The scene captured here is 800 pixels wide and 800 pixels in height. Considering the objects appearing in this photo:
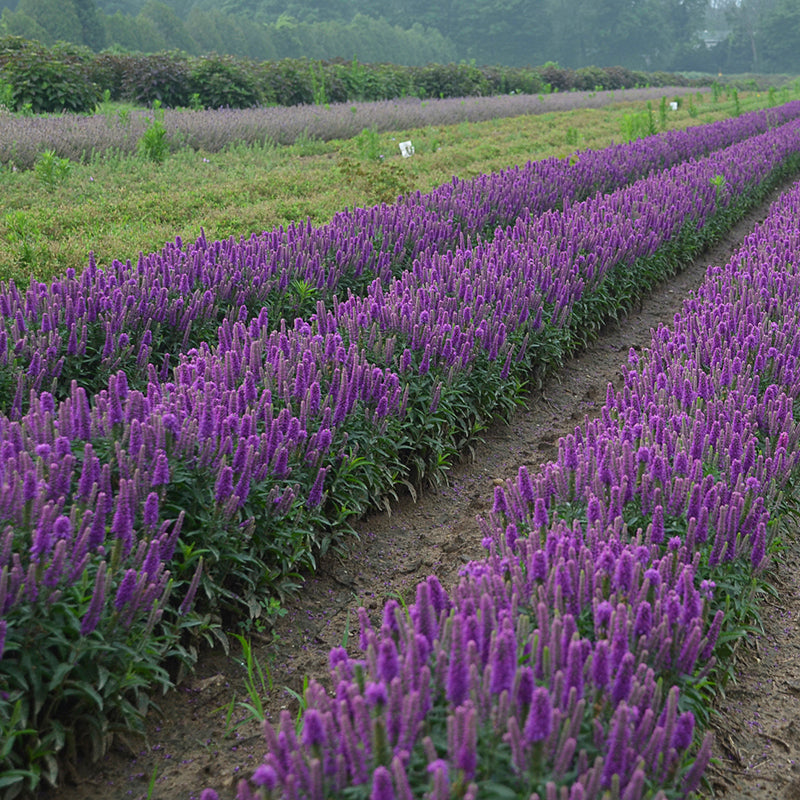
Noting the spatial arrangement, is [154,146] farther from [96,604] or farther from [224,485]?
[96,604]

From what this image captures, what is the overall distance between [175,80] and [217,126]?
20.7 ft

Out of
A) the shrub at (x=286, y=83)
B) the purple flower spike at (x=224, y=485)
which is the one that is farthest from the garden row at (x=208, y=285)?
the shrub at (x=286, y=83)

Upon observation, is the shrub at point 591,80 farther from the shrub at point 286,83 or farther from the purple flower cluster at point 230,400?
the purple flower cluster at point 230,400

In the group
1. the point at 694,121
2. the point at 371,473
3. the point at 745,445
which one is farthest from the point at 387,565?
the point at 694,121

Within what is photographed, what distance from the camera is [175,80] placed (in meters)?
20.6

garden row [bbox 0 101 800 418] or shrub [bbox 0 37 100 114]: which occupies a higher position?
shrub [bbox 0 37 100 114]

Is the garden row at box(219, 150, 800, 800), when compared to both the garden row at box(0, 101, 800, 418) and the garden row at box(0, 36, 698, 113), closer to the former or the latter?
the garden row at box(0, 101, 800, 418)

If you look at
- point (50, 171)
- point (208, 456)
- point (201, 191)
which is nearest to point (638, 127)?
point (201, 191)

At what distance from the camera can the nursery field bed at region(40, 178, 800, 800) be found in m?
2.98

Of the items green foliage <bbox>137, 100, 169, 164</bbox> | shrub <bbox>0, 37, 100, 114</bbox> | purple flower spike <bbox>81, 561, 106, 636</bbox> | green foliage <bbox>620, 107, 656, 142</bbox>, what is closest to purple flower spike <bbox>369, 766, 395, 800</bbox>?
purple flower spike <bbox>81, 561, 106, 636</bbox>

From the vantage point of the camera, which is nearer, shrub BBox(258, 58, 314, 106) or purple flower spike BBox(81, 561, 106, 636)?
purple flower spike BBox(81, 561, 106, 636)

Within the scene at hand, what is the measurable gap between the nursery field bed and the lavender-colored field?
9.48 metres

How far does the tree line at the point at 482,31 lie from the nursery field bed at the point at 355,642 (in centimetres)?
5239

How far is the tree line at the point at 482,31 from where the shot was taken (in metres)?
59.3
